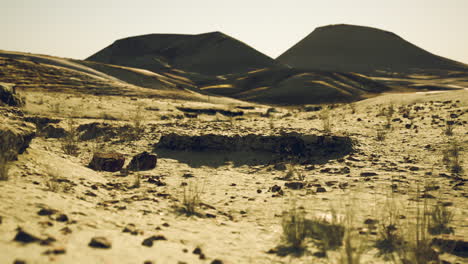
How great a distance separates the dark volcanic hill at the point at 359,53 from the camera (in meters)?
87.0

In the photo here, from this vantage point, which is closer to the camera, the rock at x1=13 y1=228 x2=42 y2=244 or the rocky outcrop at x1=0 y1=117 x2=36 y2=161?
the rock at x1=13 y1=228 x2=42 y2=244

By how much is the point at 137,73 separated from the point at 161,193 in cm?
4022

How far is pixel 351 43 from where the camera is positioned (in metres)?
97.4

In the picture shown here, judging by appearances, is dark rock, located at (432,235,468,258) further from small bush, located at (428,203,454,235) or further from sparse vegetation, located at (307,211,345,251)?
sparse vegetation, located at (307,211,345,251)

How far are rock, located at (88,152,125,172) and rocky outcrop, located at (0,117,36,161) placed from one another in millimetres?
1380

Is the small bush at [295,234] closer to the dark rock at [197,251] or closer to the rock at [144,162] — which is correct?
the dark rock at [197,251]

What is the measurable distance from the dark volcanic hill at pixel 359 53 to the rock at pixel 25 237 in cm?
8386

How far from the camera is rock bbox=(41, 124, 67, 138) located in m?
9.24

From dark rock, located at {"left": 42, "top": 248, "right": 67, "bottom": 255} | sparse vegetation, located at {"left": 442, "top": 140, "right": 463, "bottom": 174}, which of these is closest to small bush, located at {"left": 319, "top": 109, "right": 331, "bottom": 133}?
sparse vegetation, located at {"left": 442, "top": 140, "right": 463, "bottom": 174}

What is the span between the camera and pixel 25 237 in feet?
7.74

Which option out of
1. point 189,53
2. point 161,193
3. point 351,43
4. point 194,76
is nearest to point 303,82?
point 194,76

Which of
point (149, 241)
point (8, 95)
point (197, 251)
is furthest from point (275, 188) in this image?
point (8, 95)

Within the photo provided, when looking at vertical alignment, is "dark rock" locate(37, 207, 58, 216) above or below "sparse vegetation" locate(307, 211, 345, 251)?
above

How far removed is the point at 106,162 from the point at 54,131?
173 inches
